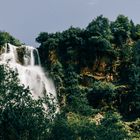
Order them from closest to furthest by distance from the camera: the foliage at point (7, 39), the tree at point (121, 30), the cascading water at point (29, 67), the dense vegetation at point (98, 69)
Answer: the dense vegetation at point (98, 69) → the cascading water at point (29, 67) → the foliage at point (7, 39) → the tree at point (121, 30)

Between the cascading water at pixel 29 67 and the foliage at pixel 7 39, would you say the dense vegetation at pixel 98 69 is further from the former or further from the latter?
the foliage at pixel 7 39

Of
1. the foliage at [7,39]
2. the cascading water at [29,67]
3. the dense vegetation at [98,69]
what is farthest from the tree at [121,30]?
the foliage at [7,39]

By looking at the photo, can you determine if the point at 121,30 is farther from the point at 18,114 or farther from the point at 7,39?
the point at 18,114

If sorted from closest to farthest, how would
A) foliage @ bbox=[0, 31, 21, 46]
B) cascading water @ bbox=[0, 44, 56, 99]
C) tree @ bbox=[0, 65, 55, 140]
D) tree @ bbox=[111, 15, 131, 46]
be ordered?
tree @ bbox=[0, 65, 55, 140] < cascading water @ bbox=[0, 44, 56, 99] < foliage @ bbox=[0, 31, 21, 46] < tree @ bbox=[111, 15, 131, 46]

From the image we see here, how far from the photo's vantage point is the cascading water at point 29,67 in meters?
60.6

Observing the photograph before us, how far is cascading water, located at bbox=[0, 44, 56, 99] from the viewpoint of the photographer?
60.6m

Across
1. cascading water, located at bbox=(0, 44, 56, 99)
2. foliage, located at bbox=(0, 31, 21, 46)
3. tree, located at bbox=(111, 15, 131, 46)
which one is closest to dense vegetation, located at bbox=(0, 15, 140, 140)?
tree, located at bbox=(111, 15, 131, 46)

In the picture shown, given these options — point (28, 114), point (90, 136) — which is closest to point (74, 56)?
point (90, 136)

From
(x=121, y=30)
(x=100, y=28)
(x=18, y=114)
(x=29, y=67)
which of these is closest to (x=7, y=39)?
(x=29, y=67)

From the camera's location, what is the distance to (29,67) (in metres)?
63.5

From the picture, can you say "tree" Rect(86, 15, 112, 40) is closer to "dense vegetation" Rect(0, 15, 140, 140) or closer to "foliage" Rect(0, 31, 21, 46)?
"dense vegetation" Rect(0, 15, 140, 140)

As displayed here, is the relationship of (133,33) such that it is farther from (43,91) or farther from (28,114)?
(28,114)

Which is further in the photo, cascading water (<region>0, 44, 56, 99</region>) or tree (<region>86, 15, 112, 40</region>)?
tree (<region>86, 15, 112, 40</region>)

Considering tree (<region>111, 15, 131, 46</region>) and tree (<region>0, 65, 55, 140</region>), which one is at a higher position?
tree (<region>111, 15, 131, 46</region>)
